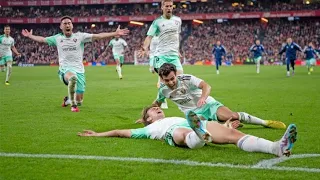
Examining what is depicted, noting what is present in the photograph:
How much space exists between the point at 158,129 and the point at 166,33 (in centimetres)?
569

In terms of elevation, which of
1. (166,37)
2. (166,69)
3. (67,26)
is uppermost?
(67,26)

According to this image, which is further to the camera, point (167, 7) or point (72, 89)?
point (72, 89)

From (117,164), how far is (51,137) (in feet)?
8.49

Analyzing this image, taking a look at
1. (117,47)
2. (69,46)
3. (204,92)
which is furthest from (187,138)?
(117,47)

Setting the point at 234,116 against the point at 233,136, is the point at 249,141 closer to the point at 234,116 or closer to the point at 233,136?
the point at 233,136

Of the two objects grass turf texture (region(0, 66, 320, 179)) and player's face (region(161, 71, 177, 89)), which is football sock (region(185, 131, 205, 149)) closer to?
grass turf texture (region(0, 66, 320, 179))

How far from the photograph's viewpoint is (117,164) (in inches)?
244

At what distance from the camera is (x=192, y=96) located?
332 inches

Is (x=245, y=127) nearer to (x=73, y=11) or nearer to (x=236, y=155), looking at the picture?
(x=236, y=155)

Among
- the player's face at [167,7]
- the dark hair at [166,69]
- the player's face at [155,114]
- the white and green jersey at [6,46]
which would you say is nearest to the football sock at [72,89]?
the player's face at [167,7]

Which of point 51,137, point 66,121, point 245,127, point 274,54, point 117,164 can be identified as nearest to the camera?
point 117,164

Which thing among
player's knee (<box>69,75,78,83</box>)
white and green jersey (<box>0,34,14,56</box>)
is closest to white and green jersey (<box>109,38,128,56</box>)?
white and green jersey (<box>0,34,14,56</box>)

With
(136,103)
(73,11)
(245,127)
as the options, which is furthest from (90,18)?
(245,127)

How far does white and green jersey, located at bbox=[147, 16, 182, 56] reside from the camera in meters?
13.1
